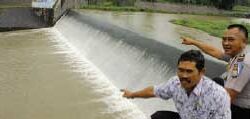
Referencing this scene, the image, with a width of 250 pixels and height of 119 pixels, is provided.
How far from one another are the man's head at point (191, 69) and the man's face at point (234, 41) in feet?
1.91

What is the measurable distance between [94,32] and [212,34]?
432cm

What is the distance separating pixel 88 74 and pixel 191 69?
6042 millimetres

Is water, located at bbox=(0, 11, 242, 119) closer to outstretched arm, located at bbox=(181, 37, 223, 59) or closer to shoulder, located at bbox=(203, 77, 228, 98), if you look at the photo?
outstretched arm, located at bbox=(181, 37, 223, 59)

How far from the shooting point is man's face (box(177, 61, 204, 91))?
104 inches

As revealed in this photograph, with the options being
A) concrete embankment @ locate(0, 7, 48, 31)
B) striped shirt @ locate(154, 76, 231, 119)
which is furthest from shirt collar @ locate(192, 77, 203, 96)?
concrete embankment @ locate(0, 7, 48, 31)

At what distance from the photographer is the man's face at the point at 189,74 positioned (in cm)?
264

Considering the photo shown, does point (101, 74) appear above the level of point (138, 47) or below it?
below

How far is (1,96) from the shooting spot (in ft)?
23.1

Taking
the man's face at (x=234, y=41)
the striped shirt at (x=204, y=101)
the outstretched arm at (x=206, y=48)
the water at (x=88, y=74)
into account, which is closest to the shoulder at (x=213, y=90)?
the striped shirt at (x=204, y=101)

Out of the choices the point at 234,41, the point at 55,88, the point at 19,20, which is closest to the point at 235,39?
the point at 234,41

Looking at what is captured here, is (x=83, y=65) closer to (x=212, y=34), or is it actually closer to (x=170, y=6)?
(x=212, y=34)

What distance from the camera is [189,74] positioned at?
2.64m

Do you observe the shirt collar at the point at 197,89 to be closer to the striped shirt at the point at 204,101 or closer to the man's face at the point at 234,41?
the striped shirt at the point at 204,101

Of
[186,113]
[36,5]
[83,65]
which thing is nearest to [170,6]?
[36,5]
